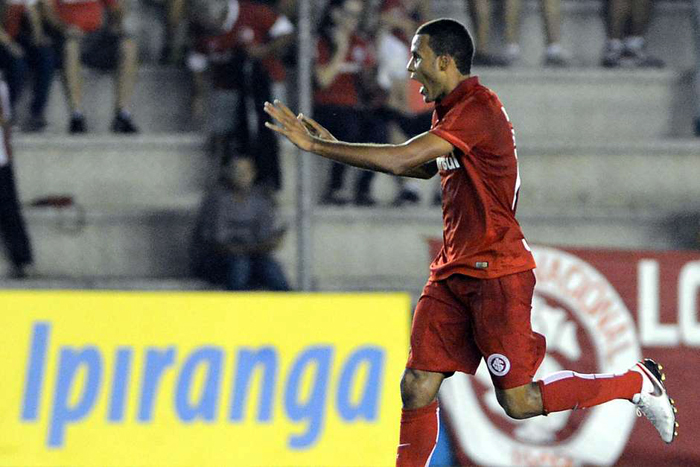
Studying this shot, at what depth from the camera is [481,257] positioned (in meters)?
5.15

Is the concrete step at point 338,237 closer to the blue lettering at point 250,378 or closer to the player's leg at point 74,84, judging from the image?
the player's leg at point 74,84

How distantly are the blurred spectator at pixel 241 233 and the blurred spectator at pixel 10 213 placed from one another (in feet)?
4.27

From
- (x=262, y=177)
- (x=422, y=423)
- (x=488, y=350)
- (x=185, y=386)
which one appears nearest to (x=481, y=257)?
(x=488, y=350)

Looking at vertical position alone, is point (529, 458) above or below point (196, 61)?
below

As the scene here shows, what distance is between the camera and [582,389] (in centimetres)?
533

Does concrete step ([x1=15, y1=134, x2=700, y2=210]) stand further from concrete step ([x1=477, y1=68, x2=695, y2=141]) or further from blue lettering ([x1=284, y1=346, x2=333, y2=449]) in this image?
blue lettering ([x1=284, y1=346, x2=333, y2=449])

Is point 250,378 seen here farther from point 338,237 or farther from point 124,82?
point 124,82

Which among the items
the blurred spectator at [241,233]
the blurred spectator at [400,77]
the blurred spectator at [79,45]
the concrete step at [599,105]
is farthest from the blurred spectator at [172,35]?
the concrete step at [599,105]

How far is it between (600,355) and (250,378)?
220 centimetres

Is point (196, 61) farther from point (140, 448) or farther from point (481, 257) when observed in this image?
point (481, 257)

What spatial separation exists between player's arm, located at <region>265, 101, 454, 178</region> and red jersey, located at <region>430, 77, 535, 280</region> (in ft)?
0.42

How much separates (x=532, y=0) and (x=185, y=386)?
4.93 metres

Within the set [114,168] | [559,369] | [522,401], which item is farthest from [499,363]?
[114,168]

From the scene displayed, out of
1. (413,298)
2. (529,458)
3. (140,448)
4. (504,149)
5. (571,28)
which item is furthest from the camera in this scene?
(571,28)
